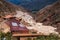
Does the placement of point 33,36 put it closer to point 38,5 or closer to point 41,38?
point 41,38

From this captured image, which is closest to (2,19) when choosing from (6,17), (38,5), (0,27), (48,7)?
(6,17)

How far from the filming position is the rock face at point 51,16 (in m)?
6.00

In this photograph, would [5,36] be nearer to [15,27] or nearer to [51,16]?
[15,27]

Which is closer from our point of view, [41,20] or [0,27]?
[0,27]

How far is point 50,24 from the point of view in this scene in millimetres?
6043

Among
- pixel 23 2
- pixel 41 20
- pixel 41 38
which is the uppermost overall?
pixel 23 2

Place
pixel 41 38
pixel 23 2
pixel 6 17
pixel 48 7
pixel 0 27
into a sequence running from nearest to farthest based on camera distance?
pixel 41 38 → pixel 0 27 → pixel 6 17 → pixel 23 2 → pixel 48 7

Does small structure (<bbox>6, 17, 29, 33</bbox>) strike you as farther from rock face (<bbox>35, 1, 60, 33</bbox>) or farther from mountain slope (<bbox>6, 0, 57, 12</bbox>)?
rock face (<bbox>35, 1, 60, 33</bbox>)

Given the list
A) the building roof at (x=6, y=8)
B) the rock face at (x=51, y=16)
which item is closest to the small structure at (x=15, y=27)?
the building roof at (x=6, y=8)

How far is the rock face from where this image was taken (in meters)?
6.00

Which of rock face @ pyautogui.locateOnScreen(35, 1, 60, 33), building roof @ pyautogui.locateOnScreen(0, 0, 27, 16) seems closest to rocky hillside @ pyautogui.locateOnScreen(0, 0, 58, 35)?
building roof @ pyautogui.locateOnScreen(0, 0, 27, 16)

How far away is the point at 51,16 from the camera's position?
6289 mm

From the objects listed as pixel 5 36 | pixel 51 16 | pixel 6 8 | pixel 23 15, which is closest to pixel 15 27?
pixel 5 36

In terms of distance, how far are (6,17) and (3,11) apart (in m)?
0.34
